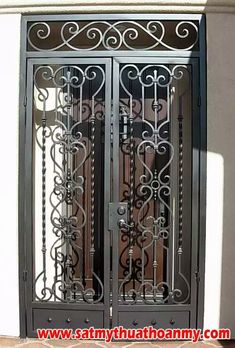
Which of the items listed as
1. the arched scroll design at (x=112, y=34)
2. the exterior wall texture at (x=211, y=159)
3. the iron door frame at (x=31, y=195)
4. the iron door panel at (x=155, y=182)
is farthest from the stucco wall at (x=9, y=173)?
the iron door panel at (x=155, y=182)

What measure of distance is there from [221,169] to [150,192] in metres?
0.70

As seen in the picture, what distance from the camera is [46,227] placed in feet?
9.98

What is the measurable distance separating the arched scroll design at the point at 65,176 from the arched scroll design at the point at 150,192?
1.12ft

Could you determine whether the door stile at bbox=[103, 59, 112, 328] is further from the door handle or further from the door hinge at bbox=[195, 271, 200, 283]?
the door hinge at bbox=[195, 271, 200, 283]

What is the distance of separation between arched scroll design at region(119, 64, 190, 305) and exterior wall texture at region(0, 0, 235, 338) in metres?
0.29

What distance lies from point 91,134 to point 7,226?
123cm

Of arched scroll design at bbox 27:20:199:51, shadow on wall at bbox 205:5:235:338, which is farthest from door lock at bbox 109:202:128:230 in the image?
arched scroll design at bbox 27:20:199:51

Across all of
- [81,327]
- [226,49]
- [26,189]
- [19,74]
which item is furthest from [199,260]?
[19,74]

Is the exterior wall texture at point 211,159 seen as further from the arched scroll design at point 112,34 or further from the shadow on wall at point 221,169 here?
the arched scroll design at point 112,34

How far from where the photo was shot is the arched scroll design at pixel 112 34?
273cm

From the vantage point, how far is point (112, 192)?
2.78 meters

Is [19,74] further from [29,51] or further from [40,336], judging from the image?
[40,336]

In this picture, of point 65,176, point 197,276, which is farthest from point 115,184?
point 197,276

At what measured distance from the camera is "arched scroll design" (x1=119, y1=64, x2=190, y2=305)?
2793 mm
